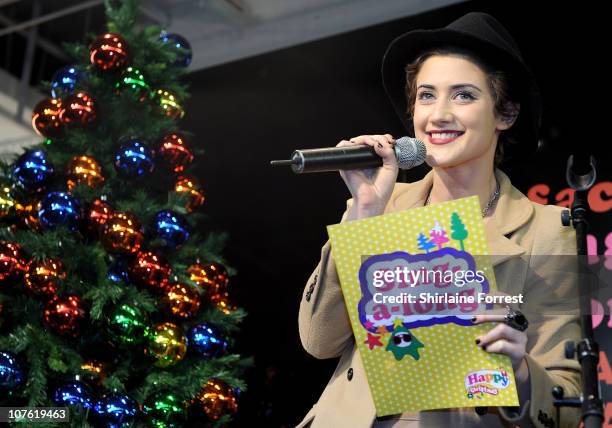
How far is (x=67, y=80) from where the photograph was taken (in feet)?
11.5

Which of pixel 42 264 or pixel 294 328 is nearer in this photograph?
pixel 42 264

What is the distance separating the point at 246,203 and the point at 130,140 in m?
1.87

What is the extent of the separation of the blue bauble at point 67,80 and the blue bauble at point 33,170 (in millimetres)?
315

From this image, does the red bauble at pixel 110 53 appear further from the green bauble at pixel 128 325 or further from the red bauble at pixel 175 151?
the green bauble at pixel 128 325

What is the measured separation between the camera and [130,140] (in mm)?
3338

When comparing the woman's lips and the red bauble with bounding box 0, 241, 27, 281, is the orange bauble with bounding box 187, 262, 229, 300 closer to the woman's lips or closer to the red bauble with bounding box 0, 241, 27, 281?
the red bauble with bounding box 0, 241, 27, 281

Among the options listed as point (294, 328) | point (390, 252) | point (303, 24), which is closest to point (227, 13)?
point (303, 24)

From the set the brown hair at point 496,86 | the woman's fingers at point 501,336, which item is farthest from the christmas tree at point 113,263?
the woman's fingers at point 501,336

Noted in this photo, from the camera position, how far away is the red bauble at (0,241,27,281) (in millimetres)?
3170

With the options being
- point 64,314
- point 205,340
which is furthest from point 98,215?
point 205,340

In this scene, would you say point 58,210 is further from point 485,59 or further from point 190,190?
point 485,59

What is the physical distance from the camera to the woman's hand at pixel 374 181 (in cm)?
171

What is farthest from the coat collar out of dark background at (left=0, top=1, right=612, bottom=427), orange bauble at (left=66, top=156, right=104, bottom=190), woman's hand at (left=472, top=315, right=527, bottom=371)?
dark background at (left=0, top=1, right=612, bottom=427)

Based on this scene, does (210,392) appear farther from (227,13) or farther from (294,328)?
(227,13)
